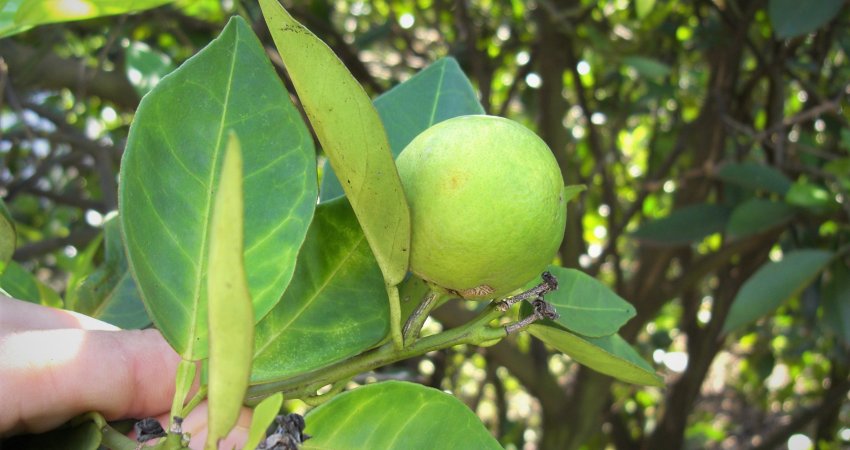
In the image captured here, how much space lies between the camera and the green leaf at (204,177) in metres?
0.57

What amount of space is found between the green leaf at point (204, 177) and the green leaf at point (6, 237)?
18 centimetres

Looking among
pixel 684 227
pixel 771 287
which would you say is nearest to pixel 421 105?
pixel 771 287

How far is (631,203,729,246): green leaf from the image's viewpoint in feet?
6.19

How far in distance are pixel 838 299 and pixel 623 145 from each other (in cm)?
161

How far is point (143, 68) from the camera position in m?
1.13

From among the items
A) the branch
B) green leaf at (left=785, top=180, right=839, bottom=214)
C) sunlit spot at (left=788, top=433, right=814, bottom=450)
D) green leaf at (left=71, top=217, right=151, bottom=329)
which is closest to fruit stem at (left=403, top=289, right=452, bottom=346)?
green leaf at (left=71, top=217, right=151, bottom=329)

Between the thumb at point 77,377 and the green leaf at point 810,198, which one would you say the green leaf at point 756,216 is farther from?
the thumb at point 77,377

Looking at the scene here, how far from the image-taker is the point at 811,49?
7.82ft

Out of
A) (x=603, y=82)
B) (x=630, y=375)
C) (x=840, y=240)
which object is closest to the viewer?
(x=630, y=375)

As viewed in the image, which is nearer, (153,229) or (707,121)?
(153,229)

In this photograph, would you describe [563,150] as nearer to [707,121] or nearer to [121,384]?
[707,121]

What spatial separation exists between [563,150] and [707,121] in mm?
500

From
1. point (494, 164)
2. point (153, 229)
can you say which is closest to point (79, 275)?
point (153, 229)

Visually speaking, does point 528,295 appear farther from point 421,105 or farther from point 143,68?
point 143,68
